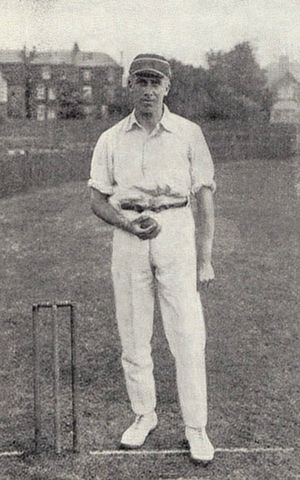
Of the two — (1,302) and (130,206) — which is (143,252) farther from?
(1,302)

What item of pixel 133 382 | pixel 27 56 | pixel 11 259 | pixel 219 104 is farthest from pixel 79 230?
pixel 133 382

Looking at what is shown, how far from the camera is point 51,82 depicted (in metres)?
7.14

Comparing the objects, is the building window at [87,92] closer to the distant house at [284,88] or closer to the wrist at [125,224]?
the distant house at [284,88]

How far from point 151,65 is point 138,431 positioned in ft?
5.65

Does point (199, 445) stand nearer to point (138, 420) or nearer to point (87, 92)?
point (138, 420)

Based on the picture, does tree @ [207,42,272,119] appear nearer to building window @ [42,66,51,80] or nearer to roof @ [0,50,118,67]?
roof @ [0,50,118,67]

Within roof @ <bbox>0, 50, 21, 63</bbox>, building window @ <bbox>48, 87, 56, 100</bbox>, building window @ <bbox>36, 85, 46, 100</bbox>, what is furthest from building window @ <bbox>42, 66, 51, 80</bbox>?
roof @ <bbox>0, 50, 21, 63</bbox>

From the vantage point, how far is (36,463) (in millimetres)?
3719

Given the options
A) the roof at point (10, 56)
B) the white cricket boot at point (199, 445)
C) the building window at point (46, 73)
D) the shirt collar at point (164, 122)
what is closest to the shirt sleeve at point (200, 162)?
the shirt collar at point (164, 122)

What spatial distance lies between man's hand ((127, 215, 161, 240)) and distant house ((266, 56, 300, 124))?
95.5 inches

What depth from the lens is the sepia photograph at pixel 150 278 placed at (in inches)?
144

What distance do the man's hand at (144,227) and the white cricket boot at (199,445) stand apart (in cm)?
93

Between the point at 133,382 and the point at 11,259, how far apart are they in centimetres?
571

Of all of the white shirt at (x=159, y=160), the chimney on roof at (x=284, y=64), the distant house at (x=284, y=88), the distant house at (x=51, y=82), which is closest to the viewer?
the white shirt at (x=159, y=160)
